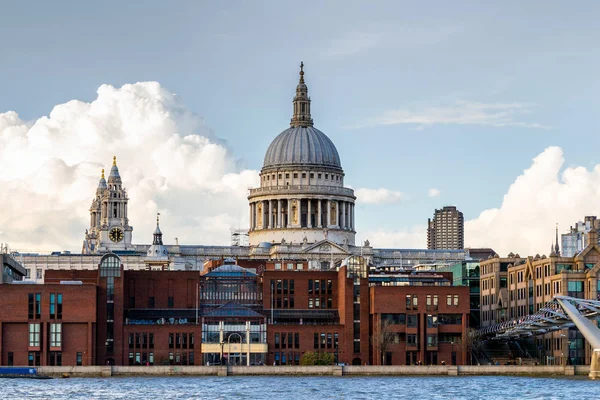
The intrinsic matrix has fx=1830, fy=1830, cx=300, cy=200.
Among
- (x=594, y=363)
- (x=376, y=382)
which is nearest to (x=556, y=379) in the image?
(x=594, y=363)

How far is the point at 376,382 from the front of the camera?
549ft

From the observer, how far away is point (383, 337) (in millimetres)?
192875

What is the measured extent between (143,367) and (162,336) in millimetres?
12830

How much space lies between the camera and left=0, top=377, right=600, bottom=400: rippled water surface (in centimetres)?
14412

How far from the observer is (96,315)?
622 feet

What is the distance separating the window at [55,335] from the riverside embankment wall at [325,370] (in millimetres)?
7728

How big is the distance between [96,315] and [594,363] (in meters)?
53.5

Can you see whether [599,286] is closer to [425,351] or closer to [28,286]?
[425,351]

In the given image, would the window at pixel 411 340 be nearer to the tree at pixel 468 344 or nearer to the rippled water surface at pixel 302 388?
the tree at pixel 468 344

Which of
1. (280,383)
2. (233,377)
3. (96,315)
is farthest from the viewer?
(96,315)

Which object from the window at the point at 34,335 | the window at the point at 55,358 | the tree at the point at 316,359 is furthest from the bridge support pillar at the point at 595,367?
the window at the point at 34,335

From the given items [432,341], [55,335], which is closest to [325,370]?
[432,341]

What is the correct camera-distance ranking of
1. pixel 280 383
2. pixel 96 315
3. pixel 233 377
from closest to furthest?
pixel 280 383
pixel 233 377
pixel 96 315

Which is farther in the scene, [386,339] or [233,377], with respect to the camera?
[386,339]
